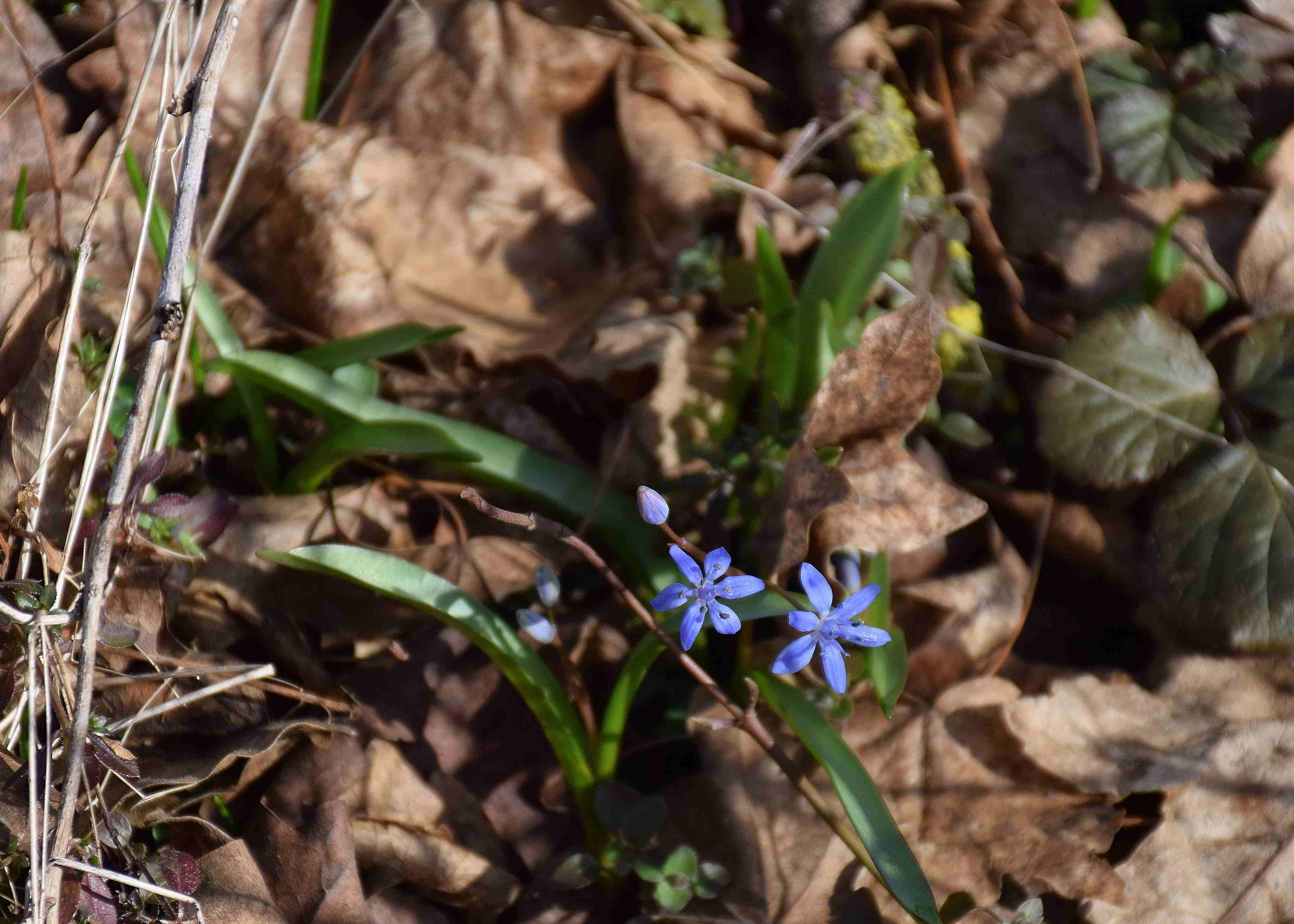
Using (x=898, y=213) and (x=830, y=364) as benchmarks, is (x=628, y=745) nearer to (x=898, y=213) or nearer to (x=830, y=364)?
(x=830, y=364)

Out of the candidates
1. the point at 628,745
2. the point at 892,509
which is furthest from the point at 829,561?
the point at 628,745

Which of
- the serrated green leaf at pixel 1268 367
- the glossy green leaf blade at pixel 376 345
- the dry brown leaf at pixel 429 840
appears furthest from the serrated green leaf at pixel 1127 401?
the dry brown leaf at pixel 429 840

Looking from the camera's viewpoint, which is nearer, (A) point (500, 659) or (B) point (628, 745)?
(A) point (500, 659)

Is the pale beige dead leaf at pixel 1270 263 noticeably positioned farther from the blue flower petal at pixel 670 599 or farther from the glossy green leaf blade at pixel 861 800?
the blue flower petal at pixel 670 599

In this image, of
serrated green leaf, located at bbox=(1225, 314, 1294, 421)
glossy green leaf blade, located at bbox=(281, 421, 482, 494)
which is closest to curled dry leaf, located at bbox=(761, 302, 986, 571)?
glossy green leaf blade, located at bbox=(281, 421, 482, 494)

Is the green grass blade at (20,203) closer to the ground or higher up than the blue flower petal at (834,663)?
higher up

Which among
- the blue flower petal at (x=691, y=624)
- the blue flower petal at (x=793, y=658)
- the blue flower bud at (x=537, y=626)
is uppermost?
the blue flower petal at (x=691, y=624)
